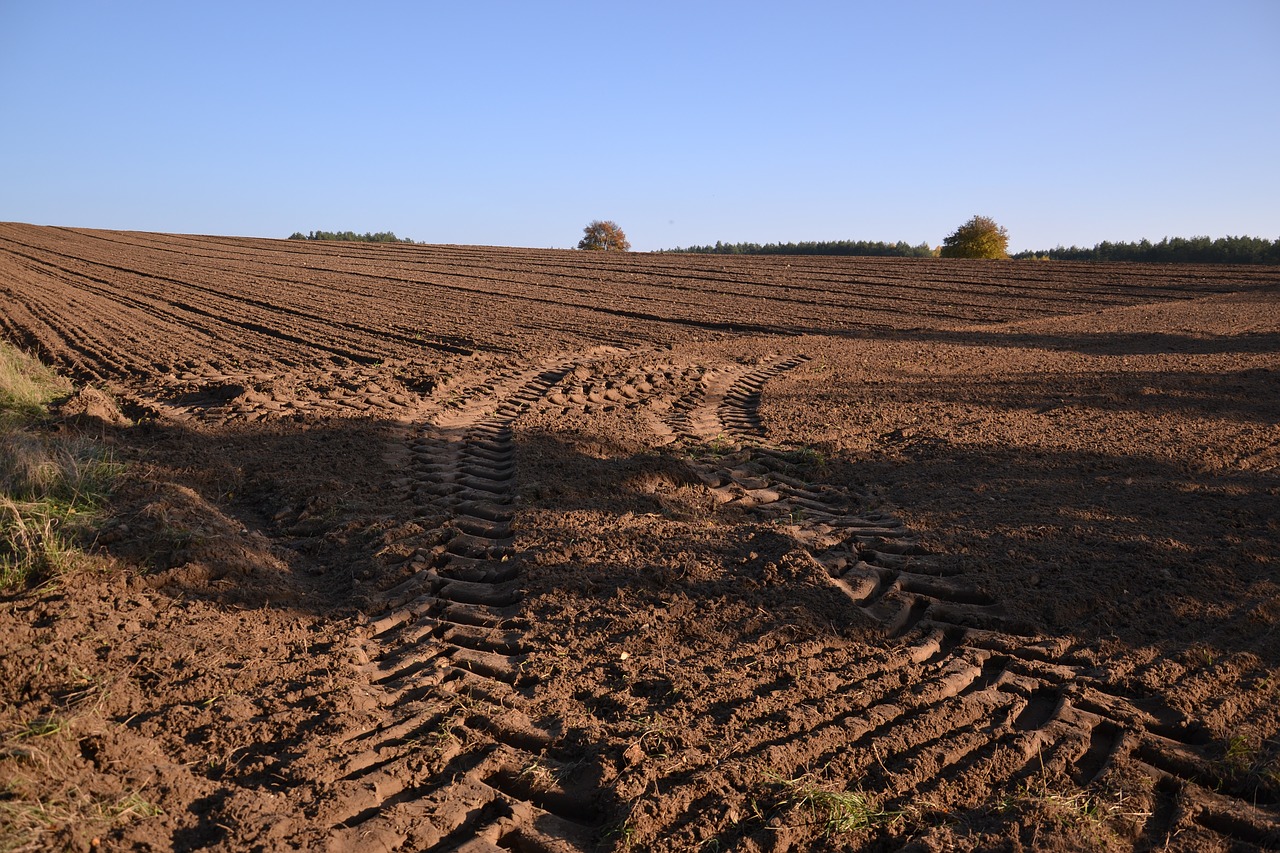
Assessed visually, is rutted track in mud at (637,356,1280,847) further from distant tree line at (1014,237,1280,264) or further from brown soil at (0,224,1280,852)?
distant tree line at (1014,237,1280,264)

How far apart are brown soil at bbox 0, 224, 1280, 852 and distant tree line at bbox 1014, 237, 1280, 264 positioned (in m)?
29.3

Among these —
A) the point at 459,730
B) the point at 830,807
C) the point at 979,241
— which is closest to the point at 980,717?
the point at 830,807

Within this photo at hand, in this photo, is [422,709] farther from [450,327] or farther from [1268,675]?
[450,327]

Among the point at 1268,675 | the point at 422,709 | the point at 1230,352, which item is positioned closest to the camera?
the point at 422,709

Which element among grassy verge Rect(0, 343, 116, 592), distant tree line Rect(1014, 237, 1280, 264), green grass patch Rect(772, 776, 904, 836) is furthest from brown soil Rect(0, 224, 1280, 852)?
distant tree line Rect(1014, 237, 1280, 264)

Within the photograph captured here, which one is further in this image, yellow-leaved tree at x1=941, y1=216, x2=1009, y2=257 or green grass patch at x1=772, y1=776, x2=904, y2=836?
yellow-leaved tree at x1=941, y1=216, x2=1009, y2=257

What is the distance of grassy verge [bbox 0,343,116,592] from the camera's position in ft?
13.8

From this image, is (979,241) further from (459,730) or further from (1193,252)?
(459,730)

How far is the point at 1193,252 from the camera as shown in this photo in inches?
1414

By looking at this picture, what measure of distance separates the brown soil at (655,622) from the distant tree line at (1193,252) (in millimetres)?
29261

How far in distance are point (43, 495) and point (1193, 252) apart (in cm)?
4137

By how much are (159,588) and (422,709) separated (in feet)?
5.93

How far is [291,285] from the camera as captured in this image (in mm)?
22500

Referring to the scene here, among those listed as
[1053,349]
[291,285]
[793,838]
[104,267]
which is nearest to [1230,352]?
[1053,349]
